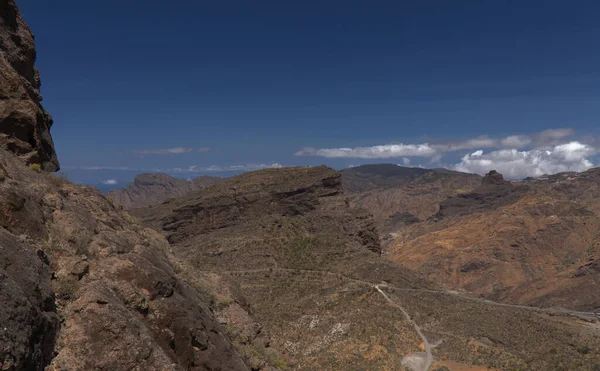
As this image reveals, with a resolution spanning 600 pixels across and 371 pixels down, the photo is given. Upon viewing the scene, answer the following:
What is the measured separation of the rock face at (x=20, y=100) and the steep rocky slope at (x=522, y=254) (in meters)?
103

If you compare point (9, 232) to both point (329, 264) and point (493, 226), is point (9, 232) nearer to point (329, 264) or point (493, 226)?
point (329, 264)

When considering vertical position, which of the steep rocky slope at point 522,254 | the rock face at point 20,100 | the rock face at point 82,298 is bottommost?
the steep rocky slope at point 522,254

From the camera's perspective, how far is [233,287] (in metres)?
22.0

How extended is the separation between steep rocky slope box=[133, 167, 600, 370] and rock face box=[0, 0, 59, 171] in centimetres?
840

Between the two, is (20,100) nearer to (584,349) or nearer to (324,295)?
(324,295)

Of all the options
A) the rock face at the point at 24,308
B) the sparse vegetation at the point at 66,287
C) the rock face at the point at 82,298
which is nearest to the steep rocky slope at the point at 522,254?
the rock face at the point at 82,298

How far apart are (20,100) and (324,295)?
132 ft

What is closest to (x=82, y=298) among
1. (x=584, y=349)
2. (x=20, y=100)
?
(x=20, y=100)

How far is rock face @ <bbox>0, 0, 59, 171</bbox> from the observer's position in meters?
16.4

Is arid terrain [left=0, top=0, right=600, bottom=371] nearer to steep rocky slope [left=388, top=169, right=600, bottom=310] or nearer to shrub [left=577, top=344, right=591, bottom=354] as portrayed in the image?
shrub [left=577, top=344, right=591, bottom=354]

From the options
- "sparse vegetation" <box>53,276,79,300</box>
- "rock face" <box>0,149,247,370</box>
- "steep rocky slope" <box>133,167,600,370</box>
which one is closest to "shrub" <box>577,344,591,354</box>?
"steep rocky slope" <box>133,167,600,370</box>

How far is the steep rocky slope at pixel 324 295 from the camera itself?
118 ft

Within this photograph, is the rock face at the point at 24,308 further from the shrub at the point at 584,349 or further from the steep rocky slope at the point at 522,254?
the steep rocky slope at the point at 522,254

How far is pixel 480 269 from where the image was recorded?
12644 cm
